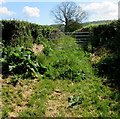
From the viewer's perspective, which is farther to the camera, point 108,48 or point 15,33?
point 108,48

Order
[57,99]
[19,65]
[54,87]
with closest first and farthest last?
[57,99] < [54,87] < [19,65]

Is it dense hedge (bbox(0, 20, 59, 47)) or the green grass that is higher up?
dense hedge (bbox(0, 20, 59, 47))

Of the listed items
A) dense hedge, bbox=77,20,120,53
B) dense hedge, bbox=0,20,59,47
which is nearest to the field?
dense hedge, bbox=0,20,59,47

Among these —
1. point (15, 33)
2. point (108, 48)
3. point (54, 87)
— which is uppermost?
point (15, 33)

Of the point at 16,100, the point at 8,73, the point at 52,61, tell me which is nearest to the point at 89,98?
the point at 16,100

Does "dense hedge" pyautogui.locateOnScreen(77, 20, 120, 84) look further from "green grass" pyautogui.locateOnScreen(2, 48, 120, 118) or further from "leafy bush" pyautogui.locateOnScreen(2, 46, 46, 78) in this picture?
"leafy bush" pyautogui.locateOnScreen(2, 46, 46, 78)

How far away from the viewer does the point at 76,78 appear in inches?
210

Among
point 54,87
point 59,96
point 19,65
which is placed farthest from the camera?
point 19,65

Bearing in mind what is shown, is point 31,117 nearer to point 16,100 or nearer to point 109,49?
point 16,100

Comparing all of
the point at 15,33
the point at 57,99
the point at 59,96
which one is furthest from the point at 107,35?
the point at 57,99

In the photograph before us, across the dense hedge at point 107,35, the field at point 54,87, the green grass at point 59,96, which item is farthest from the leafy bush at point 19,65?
the dense hedge at point 107,35

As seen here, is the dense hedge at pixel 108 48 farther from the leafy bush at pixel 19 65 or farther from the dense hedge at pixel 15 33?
the dense hedge at pixel 15 33

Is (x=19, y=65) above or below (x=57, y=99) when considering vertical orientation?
above

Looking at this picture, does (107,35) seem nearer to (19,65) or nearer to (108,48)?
(108,48)
